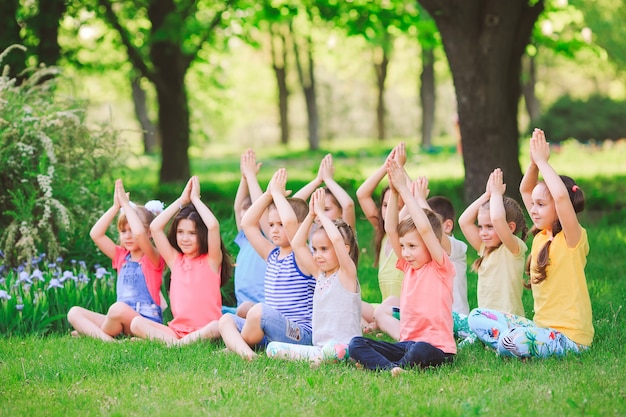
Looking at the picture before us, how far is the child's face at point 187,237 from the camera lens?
6242mm

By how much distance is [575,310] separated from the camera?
18.0 ft

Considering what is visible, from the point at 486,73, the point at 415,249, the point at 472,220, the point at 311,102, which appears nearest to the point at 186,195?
the point at 415,249

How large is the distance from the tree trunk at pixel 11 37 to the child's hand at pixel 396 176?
7357 millimetres

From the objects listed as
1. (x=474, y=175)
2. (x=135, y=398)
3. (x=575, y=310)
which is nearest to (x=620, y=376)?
(x=575, y=310)

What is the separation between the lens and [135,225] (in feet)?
21.0

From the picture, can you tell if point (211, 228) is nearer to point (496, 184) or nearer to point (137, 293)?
point (137, 293)

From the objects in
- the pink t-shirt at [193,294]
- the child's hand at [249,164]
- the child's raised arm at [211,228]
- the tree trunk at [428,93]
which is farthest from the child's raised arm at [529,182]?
the tree trunk at [428,93]

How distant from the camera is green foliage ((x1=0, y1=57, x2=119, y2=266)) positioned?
7504mm

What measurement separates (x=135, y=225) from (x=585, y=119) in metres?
21.0

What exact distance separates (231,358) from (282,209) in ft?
3.56

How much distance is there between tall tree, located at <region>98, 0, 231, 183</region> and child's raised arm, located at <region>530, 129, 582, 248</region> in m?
9.03

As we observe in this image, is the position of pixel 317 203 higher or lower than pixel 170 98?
lower

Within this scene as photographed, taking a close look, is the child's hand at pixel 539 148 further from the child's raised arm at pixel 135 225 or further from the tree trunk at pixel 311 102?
the tree trunk at pixel 311 102

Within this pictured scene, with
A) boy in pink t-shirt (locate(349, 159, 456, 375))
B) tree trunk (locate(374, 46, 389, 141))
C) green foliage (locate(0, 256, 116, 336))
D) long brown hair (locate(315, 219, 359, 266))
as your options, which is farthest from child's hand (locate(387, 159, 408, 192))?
tree trunk (locate(374, 46, 389, 141))
